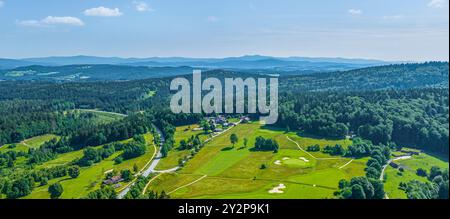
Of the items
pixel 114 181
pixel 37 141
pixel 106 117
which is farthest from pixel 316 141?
pixel 106 117

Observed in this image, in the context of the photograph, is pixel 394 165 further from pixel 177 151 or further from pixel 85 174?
pixel 85 174

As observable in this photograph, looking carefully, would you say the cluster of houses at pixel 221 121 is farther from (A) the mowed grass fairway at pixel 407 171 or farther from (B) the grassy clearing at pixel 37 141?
(A) the mowed grass fairway at pixel 407 171

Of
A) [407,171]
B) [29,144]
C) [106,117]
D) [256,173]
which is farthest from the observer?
[106,117]

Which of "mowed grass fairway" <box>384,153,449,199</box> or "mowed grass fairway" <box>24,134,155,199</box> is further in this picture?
"mowed grass fairway" <box>24,134,155,199</box>

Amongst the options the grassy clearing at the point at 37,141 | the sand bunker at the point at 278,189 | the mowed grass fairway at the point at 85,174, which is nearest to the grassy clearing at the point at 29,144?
the grassy clearing at the point at 37,141

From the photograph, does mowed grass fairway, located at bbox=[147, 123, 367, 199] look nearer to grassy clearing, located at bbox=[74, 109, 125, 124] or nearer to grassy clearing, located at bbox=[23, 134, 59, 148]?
grassy clearing, located at bbox=[23, 134, 59, 148]

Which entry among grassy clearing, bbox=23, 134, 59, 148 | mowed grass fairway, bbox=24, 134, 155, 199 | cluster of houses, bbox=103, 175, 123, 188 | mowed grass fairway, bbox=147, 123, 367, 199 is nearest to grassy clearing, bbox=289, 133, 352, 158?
mowed grass fairway, bbox=147, 123, 367, 199
